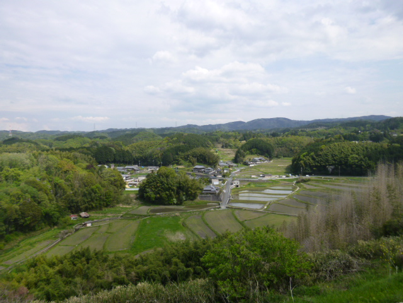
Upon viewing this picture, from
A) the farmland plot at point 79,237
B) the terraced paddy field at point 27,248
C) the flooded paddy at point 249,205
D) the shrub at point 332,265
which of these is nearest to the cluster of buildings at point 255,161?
the flooded paddy at point 249,205

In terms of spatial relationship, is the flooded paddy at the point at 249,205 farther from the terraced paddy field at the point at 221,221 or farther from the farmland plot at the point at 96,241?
the farmland plot at the point at 96,241

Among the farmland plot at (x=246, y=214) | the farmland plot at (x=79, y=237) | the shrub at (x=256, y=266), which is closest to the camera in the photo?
the shrub at (x=256, y=266)

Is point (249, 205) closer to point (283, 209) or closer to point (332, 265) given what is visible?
point (283, 209)

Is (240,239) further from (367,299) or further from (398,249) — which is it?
(398,249)

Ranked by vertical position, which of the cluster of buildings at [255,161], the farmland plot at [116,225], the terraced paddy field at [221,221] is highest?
the cluster of buildings at [255,161]

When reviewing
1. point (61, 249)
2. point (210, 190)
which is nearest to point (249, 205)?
point (210, 190)

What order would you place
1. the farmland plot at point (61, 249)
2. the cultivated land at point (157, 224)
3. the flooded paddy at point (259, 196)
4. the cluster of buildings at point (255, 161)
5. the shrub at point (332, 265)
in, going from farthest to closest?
1. the cluster of buildings at point (255, 161)
2. the flooded paddy at point (259, 196)
3. the cultivated land at point (157, 224)
4. the farmland plot at point (61, 249)
5. the shrub at point (332, 265)

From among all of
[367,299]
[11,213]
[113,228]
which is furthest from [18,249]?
[367,299]
